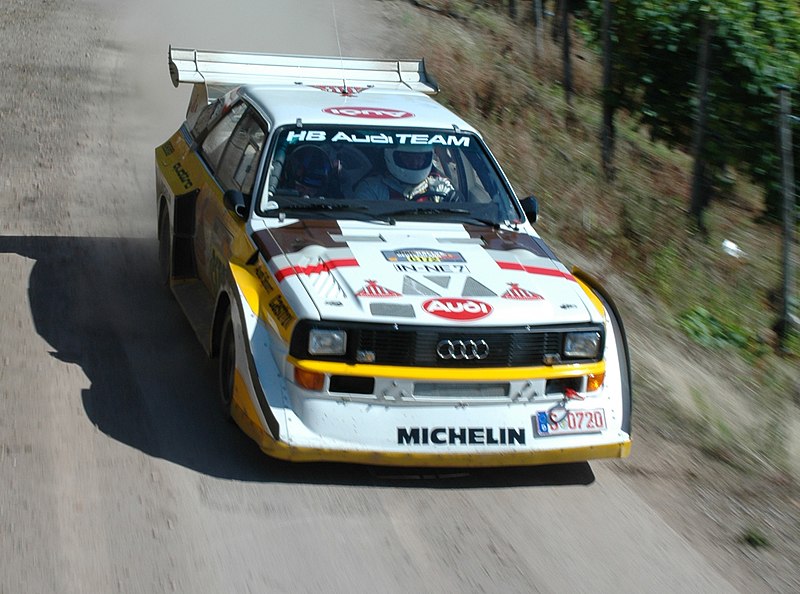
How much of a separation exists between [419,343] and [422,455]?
52cm

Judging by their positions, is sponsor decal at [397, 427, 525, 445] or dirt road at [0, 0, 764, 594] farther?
sponsor decal at [397, 427, 525, 445]

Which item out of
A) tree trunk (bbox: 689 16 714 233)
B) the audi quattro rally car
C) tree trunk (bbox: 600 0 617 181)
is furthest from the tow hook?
tree trunk (bbox: 600 0 617 181)

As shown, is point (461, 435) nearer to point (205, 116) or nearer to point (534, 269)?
point (534, 269)

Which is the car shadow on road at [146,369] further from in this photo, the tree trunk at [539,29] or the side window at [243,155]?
the tree trunk at [539,29]

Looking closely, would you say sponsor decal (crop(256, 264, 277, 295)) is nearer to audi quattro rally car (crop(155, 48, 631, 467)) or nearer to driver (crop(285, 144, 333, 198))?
audi quattro rally car (crop(155, 48, 631, 467))

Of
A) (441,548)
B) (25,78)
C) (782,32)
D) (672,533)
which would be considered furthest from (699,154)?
(25,78)

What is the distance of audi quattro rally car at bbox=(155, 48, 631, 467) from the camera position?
5172 mm

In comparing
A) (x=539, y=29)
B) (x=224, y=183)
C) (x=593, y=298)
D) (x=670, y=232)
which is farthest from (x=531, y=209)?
(x=539, y=29)

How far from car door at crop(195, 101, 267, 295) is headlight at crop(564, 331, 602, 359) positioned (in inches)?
72.1

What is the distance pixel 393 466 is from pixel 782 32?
6.43m

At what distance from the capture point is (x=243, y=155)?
22.4 feet

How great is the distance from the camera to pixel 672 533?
16.9 ft

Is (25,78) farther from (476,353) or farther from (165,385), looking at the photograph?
(476,353)

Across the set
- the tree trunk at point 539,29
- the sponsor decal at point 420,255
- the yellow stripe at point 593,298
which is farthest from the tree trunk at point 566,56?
the sponsor decal at point 420,255
